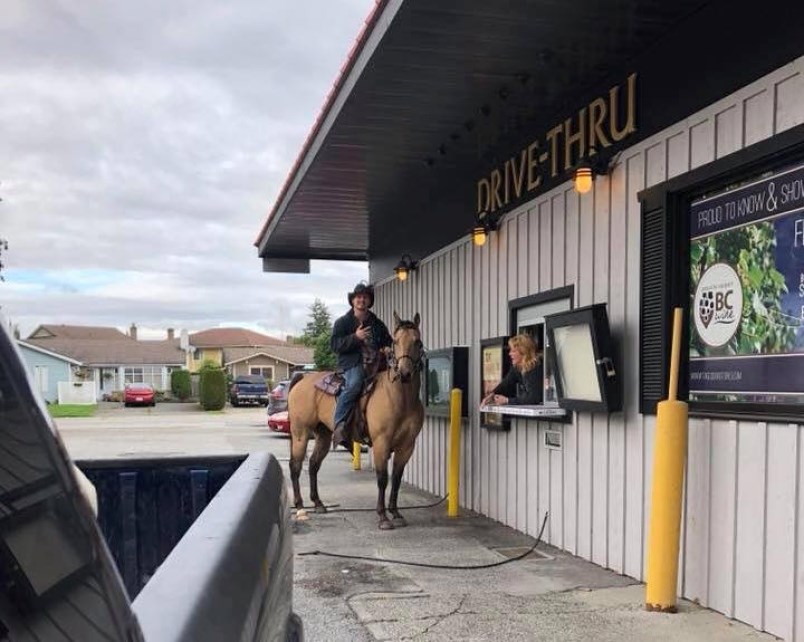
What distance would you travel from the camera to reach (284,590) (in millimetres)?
2184

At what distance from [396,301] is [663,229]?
Result: 7.54 m

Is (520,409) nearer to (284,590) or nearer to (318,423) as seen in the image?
(318,423)

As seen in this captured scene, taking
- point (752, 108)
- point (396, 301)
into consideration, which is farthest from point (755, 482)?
point (396, 301)

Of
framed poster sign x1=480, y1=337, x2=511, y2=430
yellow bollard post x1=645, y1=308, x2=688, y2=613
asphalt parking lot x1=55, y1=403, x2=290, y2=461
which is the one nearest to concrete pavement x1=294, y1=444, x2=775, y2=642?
yellow bollard post x1=645, y1=308, x2=688, y2=613

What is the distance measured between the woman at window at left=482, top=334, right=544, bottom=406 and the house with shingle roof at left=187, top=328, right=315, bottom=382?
6149cm

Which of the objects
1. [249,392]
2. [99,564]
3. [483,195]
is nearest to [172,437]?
[483,195]

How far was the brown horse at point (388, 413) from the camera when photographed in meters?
7.70

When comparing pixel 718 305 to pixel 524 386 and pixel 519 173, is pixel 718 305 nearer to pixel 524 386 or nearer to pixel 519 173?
pixel 524 386

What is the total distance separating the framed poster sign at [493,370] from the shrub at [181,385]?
4949 centimetres

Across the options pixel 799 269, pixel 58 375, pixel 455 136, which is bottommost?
pixel 58 375

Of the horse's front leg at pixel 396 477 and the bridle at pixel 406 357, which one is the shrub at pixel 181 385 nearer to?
the horse's front leg at pixel 396 477

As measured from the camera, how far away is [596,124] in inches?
240

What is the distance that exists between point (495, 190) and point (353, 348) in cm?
228

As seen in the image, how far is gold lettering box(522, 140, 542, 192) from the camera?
7119mm
